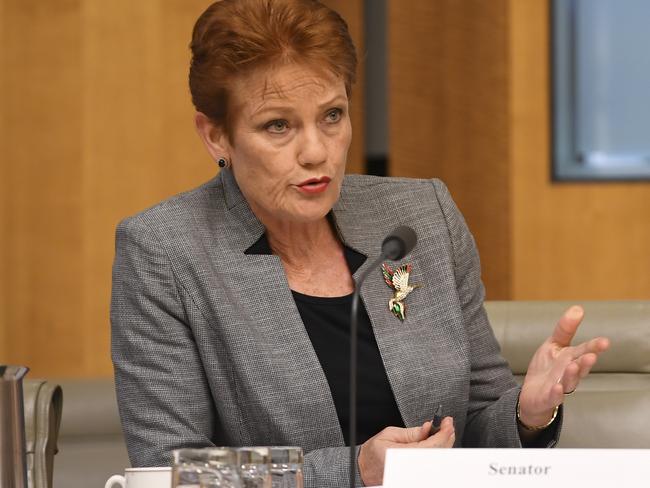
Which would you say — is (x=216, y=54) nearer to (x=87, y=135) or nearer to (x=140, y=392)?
(x=140, y=392)

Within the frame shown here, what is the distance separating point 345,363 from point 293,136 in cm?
39

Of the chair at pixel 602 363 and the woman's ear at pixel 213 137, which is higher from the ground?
the woman's ear at pixel 213 137

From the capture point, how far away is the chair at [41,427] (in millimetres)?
2170

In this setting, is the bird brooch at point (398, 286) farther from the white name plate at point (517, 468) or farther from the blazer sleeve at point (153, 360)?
the white name plate at point (517, 468)

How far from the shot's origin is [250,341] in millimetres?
1977

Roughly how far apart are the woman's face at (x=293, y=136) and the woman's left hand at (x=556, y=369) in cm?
45

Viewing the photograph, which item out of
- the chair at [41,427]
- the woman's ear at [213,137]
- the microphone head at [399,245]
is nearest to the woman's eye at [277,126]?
the woman's ear at [213,137]

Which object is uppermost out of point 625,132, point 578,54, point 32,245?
point 578,54

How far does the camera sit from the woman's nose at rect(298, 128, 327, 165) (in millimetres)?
1938

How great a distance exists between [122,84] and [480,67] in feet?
4.59

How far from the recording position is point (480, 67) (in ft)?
15.6

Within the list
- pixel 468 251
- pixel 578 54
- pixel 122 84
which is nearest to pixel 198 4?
pixel 122 84

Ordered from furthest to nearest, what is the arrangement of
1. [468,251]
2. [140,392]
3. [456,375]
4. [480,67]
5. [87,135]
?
[480,67], [87,135], [468,251], [456,375], [140,392]

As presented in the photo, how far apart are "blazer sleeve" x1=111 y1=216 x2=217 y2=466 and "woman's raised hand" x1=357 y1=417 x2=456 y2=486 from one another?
363mm
